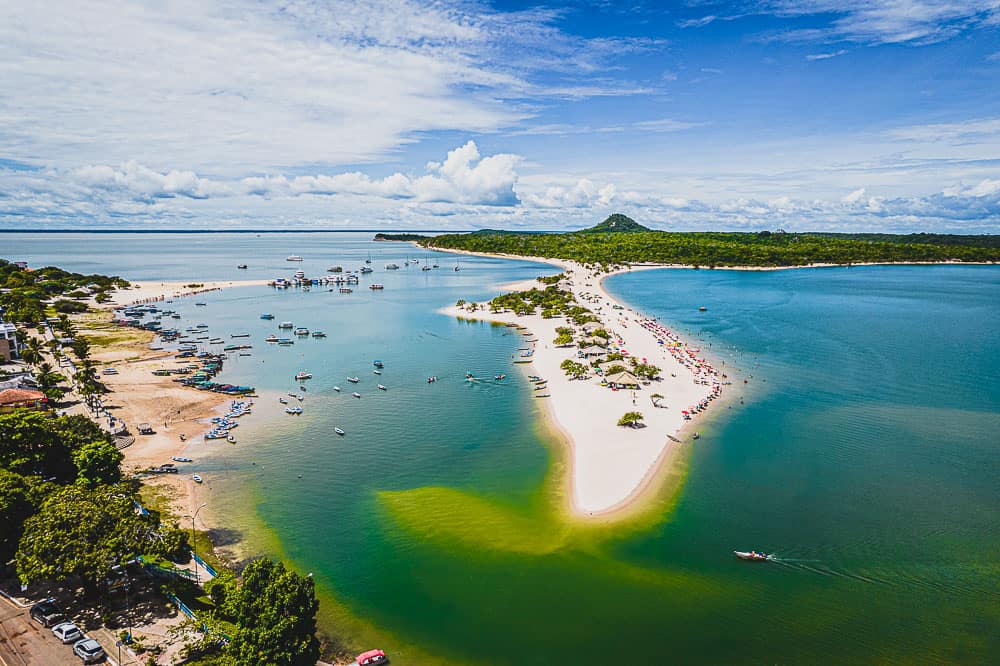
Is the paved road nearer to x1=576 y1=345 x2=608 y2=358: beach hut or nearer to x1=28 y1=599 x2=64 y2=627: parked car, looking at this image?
x1=28 y1=599 x2=64 y2=627: parked car

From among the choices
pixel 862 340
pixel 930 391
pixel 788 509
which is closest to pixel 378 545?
pixel 788 509

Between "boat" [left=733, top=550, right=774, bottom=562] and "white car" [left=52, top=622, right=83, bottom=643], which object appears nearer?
"white car" [left=52, top=622, right=83, bottom=643]

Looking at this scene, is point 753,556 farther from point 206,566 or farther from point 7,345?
point 7,345

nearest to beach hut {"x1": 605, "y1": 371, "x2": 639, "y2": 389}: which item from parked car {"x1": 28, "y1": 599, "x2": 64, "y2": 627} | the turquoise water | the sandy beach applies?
the sandy beach

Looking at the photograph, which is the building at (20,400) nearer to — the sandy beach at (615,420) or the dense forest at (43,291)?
the sandy beach at (615,420)

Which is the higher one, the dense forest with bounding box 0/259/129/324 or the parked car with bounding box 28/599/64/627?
the dense forest with bounding box 0/259/129/324

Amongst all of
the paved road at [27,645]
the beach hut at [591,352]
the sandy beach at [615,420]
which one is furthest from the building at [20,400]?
the beach hut at [591,352]
